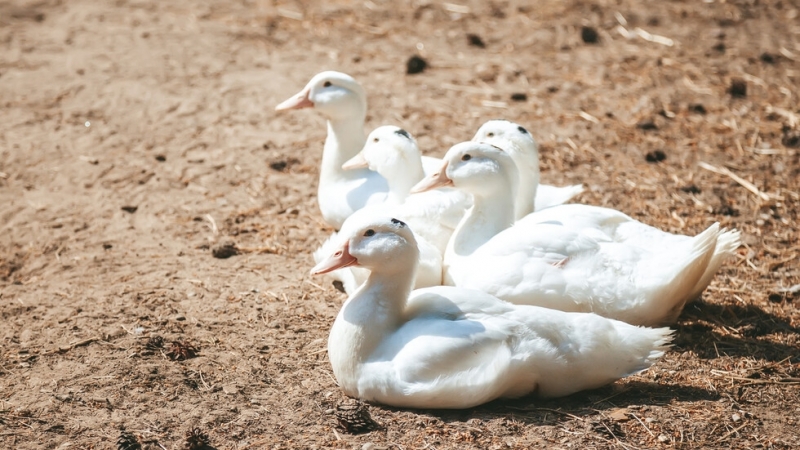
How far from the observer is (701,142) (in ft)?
27.6

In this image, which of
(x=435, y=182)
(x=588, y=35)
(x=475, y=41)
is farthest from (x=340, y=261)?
(x=588, y=35)

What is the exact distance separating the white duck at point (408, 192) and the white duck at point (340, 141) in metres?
Answer: 0.23

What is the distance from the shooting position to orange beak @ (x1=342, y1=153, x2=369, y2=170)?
22.3 ft

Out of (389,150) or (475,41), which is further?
(475,41)

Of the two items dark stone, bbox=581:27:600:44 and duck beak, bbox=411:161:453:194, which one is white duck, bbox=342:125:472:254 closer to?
duck beak, bbox=411:161:453:194

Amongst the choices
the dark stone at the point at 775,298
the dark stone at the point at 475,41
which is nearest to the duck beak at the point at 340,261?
the dark stone at the point at 775,298

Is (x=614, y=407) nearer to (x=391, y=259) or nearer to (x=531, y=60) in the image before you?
(x=391, y=259)

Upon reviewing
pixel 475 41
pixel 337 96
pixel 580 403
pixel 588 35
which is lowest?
pixel 580 403

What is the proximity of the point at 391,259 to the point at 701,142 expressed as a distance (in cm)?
447

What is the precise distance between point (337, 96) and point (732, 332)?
10.8 feet

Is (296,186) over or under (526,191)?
under

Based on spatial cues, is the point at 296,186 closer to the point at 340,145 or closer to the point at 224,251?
the point at 340,145

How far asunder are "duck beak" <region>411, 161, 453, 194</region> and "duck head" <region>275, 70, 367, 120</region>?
1334mm

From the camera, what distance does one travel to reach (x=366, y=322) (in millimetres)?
4902
